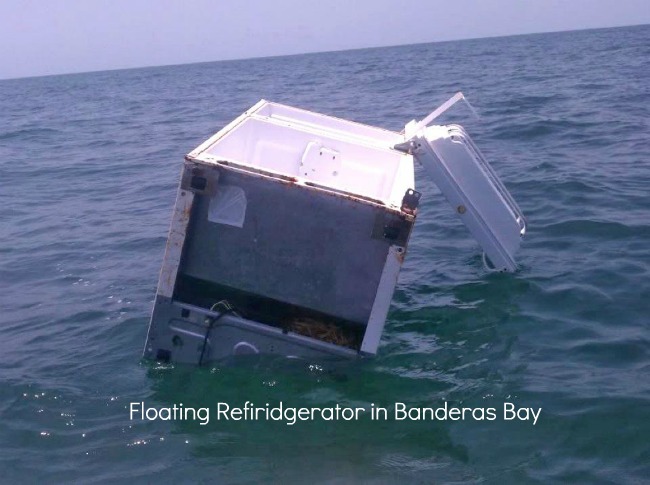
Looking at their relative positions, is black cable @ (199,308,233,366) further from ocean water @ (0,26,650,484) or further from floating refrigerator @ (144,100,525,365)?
ocean water @ (0,26,650,484)

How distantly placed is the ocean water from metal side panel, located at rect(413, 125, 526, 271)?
789 mm

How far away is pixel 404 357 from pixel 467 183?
1.37 metres

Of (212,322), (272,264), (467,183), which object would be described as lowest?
(212,322)

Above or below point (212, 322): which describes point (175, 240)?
above

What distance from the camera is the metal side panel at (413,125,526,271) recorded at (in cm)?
591

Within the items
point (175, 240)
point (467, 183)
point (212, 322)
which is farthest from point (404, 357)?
point (175, 240)

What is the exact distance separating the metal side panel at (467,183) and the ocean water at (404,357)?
0.79 meters

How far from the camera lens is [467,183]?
235 inches

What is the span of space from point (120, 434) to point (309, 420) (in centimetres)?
120

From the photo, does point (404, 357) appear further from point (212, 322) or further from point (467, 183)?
point (212, 322)

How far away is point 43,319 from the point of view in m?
7.10

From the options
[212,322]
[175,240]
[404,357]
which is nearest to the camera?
[175,240]

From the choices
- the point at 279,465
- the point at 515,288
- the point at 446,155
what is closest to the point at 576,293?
the point at 515,288

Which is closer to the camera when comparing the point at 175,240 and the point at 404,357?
the point at 175,240
